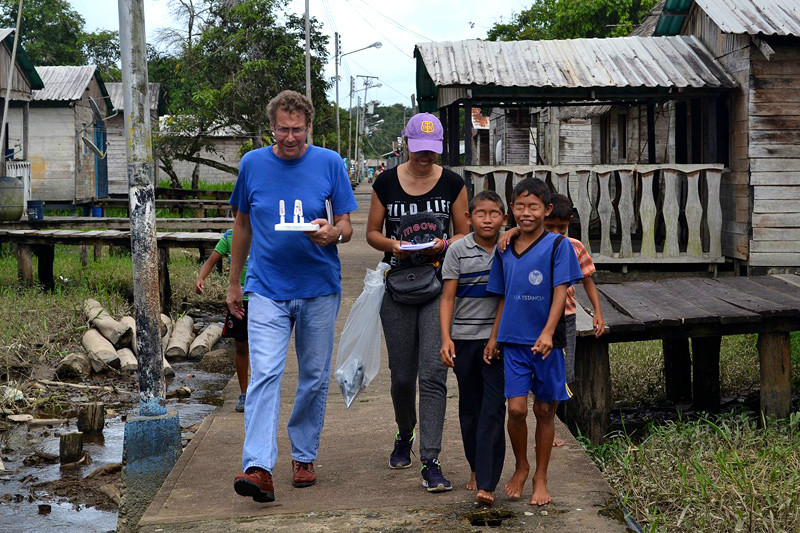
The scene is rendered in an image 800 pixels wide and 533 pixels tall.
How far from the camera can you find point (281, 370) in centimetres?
466

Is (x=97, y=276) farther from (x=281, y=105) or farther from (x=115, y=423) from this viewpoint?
(x=281, y=105)

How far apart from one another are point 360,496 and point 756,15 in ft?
29.2

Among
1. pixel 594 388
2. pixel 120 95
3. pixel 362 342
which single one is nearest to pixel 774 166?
pixel 594 388

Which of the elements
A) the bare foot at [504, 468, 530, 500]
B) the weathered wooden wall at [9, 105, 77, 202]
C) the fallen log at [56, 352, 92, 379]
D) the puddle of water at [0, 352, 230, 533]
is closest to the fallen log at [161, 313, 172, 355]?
the puddle of water at [0, 352, 230, 533]

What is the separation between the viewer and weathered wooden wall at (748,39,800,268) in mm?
11477

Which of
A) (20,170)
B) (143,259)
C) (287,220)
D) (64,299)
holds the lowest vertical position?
(64,299)

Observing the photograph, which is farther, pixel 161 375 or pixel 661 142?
pixel 661 142

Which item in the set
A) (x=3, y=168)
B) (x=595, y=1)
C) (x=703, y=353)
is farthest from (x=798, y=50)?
(x=595, y=1)

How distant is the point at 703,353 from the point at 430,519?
4250 mm

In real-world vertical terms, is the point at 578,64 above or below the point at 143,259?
above

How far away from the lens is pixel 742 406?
24.8 ft

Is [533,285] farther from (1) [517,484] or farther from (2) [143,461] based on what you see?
(2) [143,461]

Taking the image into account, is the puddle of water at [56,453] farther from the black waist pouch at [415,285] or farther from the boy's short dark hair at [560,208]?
the boy's short dark hair at [560,208]

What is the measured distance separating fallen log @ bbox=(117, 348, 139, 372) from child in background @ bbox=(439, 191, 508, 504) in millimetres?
5507
